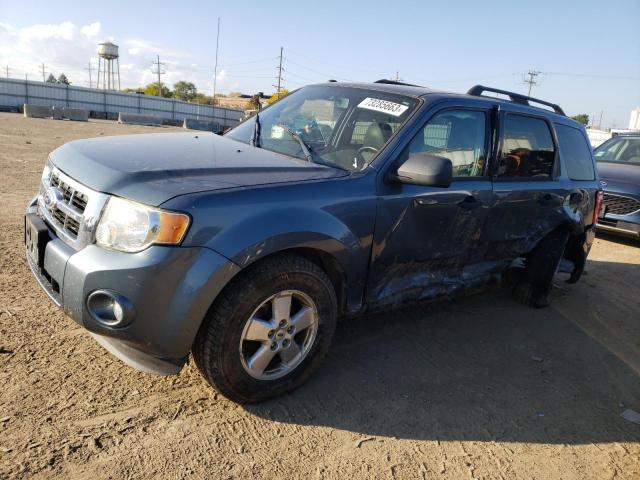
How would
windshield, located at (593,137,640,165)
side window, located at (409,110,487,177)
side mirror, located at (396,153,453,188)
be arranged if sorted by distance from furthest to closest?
windshield, located at (593,137,640,165) → side window, located at (409,110,487,177) → side mirror, located at (396,153,453,188)

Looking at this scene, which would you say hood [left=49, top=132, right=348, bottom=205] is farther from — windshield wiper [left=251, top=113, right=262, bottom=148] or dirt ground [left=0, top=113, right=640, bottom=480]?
dirt ground [left=0, top=113, right=640, bottom=480]

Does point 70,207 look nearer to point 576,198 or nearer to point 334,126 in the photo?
point 334,126

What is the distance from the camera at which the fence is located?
40.9 metres

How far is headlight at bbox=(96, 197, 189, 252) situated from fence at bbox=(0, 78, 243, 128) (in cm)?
3877

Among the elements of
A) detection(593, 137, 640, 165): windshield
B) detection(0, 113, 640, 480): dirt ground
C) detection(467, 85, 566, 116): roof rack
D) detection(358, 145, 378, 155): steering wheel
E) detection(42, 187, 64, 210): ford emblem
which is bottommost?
detection(0, 113, 640, 480): dirt ground

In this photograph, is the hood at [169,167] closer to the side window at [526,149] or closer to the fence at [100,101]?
the side window at [526,149]

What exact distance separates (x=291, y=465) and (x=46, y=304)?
2284 millimetres

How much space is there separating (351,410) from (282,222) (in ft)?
3.79

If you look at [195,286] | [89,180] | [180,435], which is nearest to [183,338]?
[195,286]

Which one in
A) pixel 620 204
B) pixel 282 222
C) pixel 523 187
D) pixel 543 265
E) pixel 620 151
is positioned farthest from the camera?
pixel 620 151

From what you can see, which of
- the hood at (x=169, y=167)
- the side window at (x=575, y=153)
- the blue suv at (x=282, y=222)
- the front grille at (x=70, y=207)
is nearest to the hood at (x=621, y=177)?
the side window at (x=575, y=153)

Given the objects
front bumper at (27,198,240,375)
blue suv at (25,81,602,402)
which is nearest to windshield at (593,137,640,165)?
blue suv at (25,81,602,402)

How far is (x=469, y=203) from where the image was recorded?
361 cm

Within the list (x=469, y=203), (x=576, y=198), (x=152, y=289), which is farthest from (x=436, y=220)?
(x=576, y=198)
